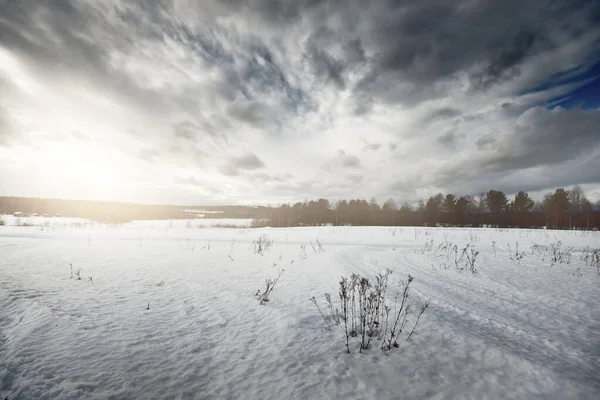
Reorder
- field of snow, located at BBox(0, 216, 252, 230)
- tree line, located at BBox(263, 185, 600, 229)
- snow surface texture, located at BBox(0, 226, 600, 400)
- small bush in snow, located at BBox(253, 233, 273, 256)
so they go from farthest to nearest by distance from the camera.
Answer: tree line, located at BBox(263, 185, 600, 229)
field of snow, located at BBox(0, 216, 252, 230)
small bush in snow, located at BBox(253, 233, 273, 256)
snow surface texture, located at BBox(0, 226, 600, 400)

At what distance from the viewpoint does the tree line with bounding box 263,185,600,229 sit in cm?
5025

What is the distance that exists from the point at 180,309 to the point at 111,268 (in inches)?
168

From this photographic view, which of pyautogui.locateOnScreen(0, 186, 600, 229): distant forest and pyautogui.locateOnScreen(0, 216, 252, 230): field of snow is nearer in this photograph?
pyautogui.locateOnScreen(0, 216, 252, 230): field of snow

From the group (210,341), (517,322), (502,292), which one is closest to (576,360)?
(517,322)

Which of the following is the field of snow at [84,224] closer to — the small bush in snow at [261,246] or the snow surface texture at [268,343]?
the small bush in snow at [261,246]

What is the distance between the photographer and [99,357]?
8.91ft

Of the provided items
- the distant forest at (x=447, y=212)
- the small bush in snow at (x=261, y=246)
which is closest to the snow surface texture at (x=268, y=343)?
the small bush in snow at (x=261, y=246)

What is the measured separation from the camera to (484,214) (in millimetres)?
60656

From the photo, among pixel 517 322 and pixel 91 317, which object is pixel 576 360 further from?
pixel 91 317

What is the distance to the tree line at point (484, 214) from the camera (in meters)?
50.2

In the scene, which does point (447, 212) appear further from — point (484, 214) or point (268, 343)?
point (268, 343)

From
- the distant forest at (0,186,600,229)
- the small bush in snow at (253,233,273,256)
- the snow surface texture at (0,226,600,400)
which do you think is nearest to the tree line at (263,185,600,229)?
the distant forest at (0,186,600,229)

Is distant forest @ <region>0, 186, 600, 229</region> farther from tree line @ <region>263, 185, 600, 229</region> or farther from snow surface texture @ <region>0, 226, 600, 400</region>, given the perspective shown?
snow surface texture @ <region>0, 226, 600, 400</region>

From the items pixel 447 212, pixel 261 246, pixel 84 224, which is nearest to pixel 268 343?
pixel 261 246
